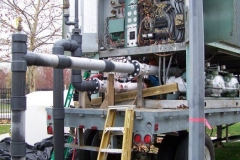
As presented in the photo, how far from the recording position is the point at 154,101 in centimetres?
629

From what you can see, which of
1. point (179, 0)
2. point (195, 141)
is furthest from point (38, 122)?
point (195, 141)

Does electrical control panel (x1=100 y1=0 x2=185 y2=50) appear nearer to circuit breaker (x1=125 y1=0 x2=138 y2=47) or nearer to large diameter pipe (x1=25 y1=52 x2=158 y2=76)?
circuit breaker (x1=125 y1=0 x2=138 y2=47)

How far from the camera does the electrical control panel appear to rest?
6.46 metres

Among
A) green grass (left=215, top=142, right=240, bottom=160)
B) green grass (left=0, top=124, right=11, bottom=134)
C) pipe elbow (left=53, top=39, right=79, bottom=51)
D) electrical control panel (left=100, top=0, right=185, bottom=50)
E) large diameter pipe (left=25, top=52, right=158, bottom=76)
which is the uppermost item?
electrical control panel (left=100, top=0, right=185, bottom=50)

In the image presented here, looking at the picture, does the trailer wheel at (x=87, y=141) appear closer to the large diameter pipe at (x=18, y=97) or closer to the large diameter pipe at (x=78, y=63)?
the large diameter pipe at (x=78, y=63)

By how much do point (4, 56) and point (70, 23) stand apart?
50.0 feet

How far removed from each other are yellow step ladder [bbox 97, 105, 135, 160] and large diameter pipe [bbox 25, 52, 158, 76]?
0.65 metres

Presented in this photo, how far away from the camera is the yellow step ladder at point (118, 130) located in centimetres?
480

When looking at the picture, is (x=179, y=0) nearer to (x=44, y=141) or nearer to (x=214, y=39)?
(x=214, y=39)

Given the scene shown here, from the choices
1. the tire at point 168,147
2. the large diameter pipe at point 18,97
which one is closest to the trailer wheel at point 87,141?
the tire at point 168,147

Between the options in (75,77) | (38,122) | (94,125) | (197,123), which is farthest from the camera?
(38,122)

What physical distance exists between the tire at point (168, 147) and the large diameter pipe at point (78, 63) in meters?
1.20

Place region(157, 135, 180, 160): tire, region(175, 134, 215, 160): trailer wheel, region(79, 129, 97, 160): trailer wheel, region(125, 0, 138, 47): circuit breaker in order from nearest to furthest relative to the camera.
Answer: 1. region(175, 134, 215, 160): trailer wheel
2. region(157, 135, 180, 160): tire
3. region(79, 129, 97, 160): trailer wheel
4. region(125, 0, 138, 47): circuit breaker

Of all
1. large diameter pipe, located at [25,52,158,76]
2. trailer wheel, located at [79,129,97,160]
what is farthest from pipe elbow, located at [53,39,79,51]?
trailer wheel, located at [79,129,97,160]
